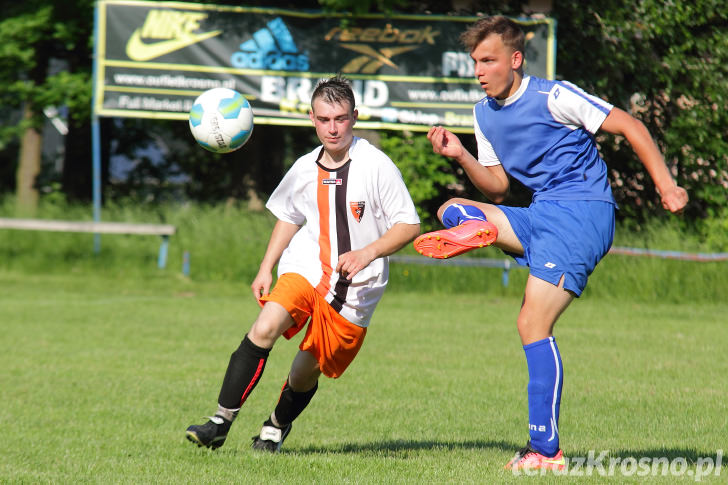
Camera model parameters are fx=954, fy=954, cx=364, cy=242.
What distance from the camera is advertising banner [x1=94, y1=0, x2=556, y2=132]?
15367 mm

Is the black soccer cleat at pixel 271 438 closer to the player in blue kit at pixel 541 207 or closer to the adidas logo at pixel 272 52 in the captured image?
the player in blue kit at pixel 541 207

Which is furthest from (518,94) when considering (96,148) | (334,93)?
(96,148)

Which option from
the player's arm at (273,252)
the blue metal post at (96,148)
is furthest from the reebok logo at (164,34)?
the player's arm at (273,252)

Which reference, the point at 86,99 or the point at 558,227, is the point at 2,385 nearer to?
the point at 558,227

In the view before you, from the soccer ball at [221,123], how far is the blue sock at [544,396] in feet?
6.77

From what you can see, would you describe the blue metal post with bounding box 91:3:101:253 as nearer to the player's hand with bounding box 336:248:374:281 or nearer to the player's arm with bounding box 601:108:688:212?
the player's hand with bounding box 336:248:374:281

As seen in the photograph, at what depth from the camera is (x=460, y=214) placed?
4402mm

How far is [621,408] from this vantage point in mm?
6445

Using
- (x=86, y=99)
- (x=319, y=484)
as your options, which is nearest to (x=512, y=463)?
(x=319, y=484)

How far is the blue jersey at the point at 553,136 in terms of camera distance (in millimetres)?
4359

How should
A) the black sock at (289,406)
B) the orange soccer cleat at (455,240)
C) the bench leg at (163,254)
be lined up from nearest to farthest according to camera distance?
the orange soccer cleat at (455,240)
the black sock at (289,406)
the bench leg at (163,254)

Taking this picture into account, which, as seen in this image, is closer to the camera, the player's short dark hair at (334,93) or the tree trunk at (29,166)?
the player's short dark hair at (334,93)

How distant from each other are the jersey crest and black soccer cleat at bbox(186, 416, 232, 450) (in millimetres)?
1178

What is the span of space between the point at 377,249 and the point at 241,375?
0.90 m
